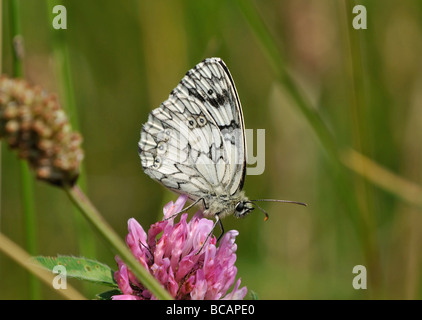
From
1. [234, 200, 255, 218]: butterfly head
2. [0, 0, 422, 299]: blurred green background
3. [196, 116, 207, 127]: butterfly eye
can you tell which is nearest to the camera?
[234, 200, 255, 218]: butterfly head

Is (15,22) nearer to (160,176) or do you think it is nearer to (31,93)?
(160,176)

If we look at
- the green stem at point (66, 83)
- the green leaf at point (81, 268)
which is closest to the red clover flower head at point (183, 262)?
the green leaf at point (81, 268)

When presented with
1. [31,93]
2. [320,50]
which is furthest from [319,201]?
[31,93]

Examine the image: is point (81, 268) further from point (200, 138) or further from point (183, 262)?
point (200, 138)

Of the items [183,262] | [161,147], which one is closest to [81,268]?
[183,262]

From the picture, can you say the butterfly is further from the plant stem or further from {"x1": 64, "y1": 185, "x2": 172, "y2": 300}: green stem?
{"x1": 64, "y1": 185, "x2": 172, "y2": 300}: green stem

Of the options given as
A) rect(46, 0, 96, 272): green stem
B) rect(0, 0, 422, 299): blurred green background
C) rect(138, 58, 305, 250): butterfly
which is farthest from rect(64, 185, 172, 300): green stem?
rect(0, 0, 422, 299): blurred green background

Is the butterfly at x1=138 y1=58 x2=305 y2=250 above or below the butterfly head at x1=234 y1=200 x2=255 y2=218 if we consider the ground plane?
above
